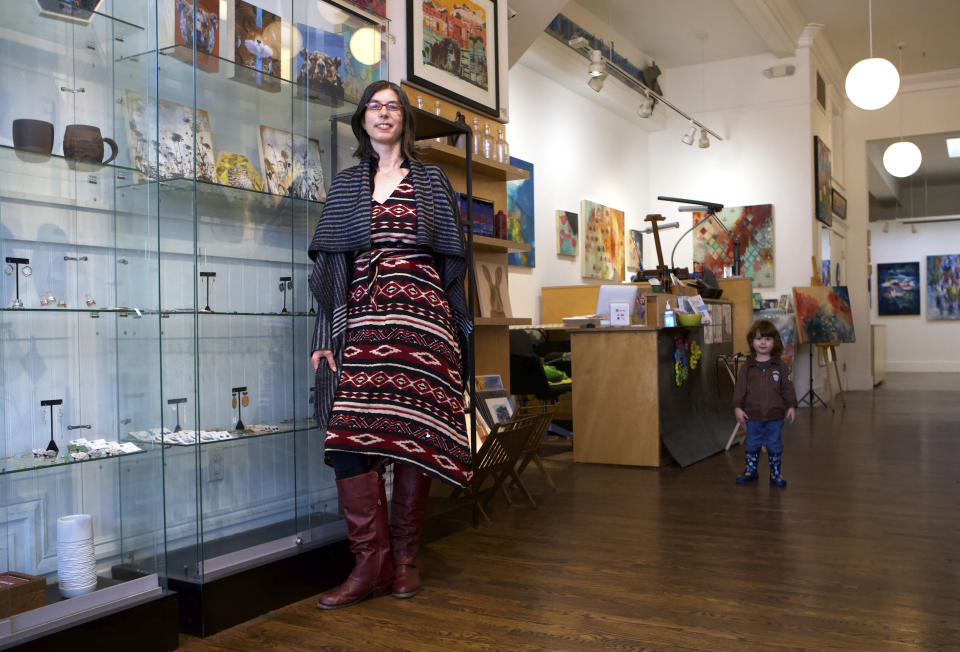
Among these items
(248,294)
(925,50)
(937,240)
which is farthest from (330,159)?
(937,240)

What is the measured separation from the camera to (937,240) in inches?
743

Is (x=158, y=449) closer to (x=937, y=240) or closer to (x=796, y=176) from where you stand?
(x=796, y=176)

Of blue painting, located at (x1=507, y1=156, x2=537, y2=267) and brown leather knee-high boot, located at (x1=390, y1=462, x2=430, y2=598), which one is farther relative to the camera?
blue painting, located at (x1=507, y1=156, x2=537, y2=267)

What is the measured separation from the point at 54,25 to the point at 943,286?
782 inches

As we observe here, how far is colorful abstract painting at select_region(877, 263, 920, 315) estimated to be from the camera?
19.1 metres

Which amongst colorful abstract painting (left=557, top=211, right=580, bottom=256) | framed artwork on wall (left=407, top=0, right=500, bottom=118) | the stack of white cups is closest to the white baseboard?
colorful abstract painting (left=557, top=211, right=580, bottom=256)

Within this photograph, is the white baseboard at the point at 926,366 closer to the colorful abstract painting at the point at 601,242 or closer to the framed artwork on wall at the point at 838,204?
the framed artwork on wall at the point at 838,204

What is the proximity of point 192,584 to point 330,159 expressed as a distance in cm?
177

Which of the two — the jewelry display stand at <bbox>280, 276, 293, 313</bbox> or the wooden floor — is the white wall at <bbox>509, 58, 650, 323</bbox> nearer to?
the wooden floor

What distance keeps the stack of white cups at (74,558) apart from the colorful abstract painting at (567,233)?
7248 millimetres

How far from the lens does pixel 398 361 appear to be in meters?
3.09

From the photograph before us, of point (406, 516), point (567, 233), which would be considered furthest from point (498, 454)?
point (567, 233)

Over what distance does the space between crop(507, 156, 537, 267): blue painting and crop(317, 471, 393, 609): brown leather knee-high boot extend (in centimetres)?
Result: 546

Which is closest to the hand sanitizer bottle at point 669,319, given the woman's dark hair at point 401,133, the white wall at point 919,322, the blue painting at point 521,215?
the blue painting at point 521,215
